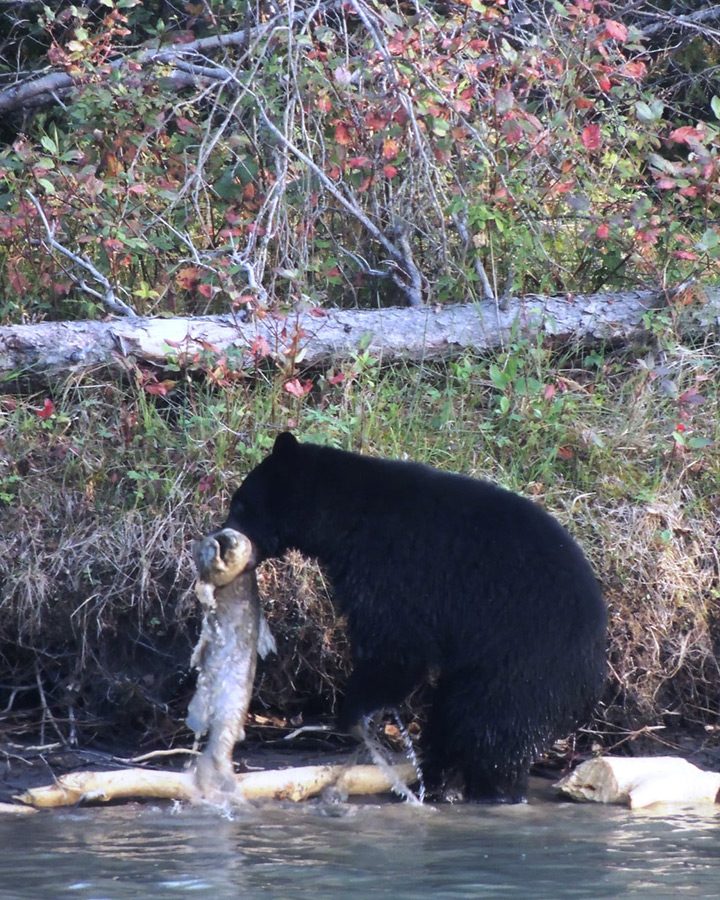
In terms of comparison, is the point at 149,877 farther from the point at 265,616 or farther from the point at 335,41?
the point at 335,41

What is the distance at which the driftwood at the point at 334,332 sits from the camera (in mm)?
5871

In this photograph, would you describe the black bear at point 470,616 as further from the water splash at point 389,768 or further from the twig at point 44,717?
the twig at point 44,717

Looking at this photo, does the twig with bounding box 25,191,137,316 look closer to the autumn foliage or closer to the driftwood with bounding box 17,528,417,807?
the autumn foliage

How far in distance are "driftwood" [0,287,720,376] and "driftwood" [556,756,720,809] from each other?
6.65ft

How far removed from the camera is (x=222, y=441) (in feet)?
18.7

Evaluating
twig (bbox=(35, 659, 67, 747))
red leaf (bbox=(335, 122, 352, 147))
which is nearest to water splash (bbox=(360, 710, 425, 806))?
twig (bbox=(35, 659, 67, 747))

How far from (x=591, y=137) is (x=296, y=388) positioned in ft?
6.15

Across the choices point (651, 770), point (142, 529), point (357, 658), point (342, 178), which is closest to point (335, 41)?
point (342, 178)

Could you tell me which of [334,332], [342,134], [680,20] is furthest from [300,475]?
[680,20]

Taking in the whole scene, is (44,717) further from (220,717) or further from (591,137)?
(591,137)

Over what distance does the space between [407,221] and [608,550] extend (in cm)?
193

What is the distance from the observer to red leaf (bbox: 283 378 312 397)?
5.70m

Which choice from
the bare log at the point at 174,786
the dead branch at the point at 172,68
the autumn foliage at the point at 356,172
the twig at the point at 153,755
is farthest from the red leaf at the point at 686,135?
A: the twig at the point at 153,755

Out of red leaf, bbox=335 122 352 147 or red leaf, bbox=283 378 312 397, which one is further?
red leaf, bbox=335 122 352 147
